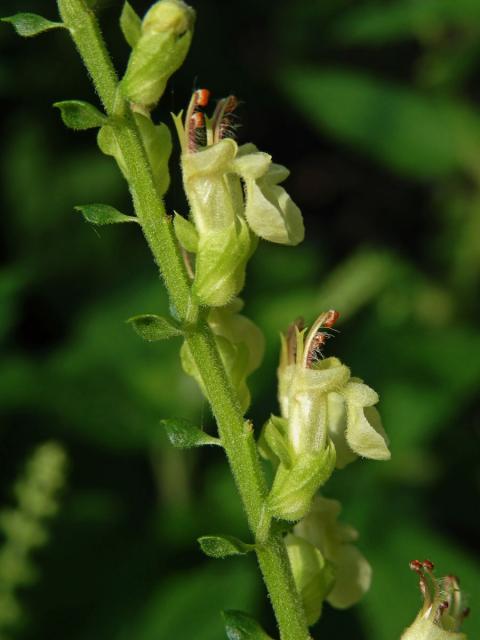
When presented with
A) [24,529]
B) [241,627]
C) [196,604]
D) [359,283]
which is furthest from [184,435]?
[359,283]

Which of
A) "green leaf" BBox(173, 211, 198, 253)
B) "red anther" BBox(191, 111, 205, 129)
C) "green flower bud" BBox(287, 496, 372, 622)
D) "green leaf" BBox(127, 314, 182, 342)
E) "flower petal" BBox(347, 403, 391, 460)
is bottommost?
"green flower bud" BBox(287, 496, 372, 622)

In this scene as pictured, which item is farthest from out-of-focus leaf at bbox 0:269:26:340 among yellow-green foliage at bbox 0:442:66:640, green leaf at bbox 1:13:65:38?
green leaf at bbox 1:13:65:38

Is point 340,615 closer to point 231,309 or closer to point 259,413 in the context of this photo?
point 259,413

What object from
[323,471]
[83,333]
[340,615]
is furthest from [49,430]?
[323,471]

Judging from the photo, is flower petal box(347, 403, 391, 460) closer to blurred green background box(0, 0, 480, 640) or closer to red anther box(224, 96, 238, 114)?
red anther box(224, 96, 238, 114)

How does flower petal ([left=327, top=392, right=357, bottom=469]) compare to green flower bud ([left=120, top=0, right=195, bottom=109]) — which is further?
flower petal ([left=327, top=392, right=357, bottom=469])

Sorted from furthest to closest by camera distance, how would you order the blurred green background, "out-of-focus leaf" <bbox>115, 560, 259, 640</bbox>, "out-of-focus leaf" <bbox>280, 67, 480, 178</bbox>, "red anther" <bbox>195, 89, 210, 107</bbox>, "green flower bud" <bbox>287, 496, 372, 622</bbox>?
"out-of-focus leaf" <bbox>280, 67, 480, 178</bbox> → the blurred green background → "out-of-focus leaf" <bbox>115, 560, 259, 640</bbox> → "green flower bud" <bbox>287, 496, 372, 622</bbox> → "red anther" <bbox>195, 89, 210, 107</bbox>

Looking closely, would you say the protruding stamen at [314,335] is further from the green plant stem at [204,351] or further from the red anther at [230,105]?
the red anther at [230,105]
